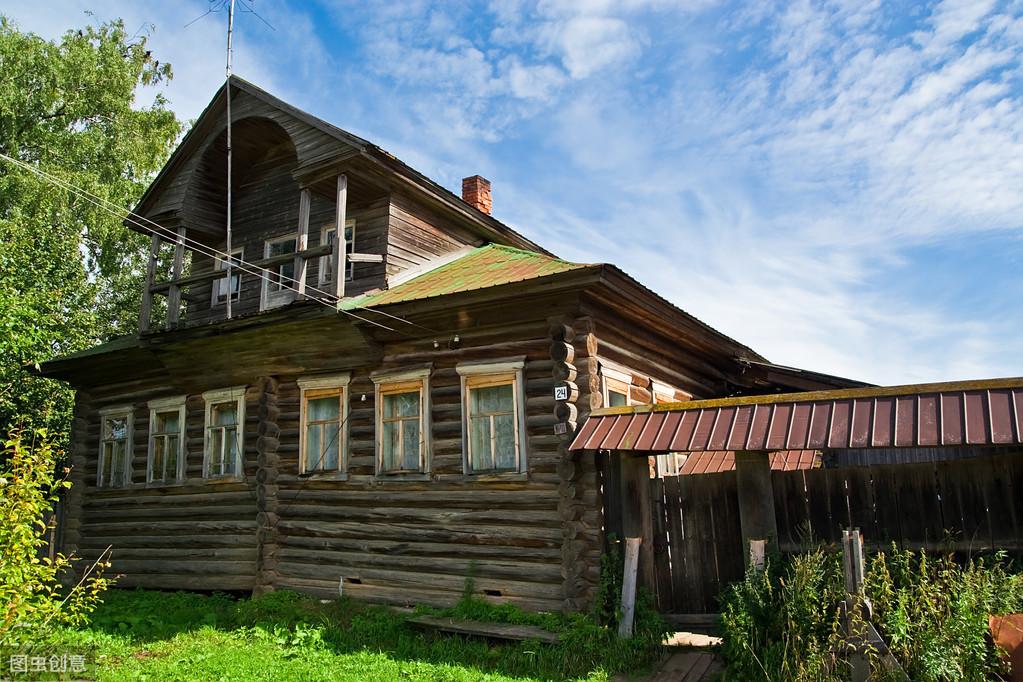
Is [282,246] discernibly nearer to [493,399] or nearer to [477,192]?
[477,192]

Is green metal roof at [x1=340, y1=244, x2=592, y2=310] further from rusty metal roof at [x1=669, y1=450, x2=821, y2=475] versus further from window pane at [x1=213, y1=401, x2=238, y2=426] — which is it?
rusty metal roof at [x1=669, y1=450, x2=821, y2=475]

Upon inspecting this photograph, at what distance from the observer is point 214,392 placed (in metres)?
14.0

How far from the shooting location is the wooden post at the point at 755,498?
8.08 meters

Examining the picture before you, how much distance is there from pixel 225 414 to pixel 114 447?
11.7 ft

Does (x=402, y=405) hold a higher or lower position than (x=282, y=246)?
lower

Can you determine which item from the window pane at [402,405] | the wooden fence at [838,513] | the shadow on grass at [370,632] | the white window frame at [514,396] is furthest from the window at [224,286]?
the wooden fence at [838,513]

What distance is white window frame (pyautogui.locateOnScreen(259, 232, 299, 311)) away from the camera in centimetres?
1303

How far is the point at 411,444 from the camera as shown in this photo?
11.5 m

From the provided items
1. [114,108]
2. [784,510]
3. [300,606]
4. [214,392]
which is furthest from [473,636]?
[114,108]

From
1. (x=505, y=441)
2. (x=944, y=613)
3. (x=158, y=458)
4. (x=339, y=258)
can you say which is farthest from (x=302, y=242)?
(x=944, y=613)

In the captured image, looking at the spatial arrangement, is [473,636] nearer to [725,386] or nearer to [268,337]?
[268,337]

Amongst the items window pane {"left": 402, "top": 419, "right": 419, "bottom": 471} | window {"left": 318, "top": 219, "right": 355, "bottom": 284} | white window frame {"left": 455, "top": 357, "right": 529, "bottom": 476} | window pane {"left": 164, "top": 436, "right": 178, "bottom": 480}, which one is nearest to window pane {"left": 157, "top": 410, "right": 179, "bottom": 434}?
window pane {"left": 164, "top": 436, "right": 178, "bottom": 480}

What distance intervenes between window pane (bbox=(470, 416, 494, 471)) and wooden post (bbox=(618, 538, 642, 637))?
2622 mm

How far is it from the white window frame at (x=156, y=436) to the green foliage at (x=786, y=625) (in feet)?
35.8
